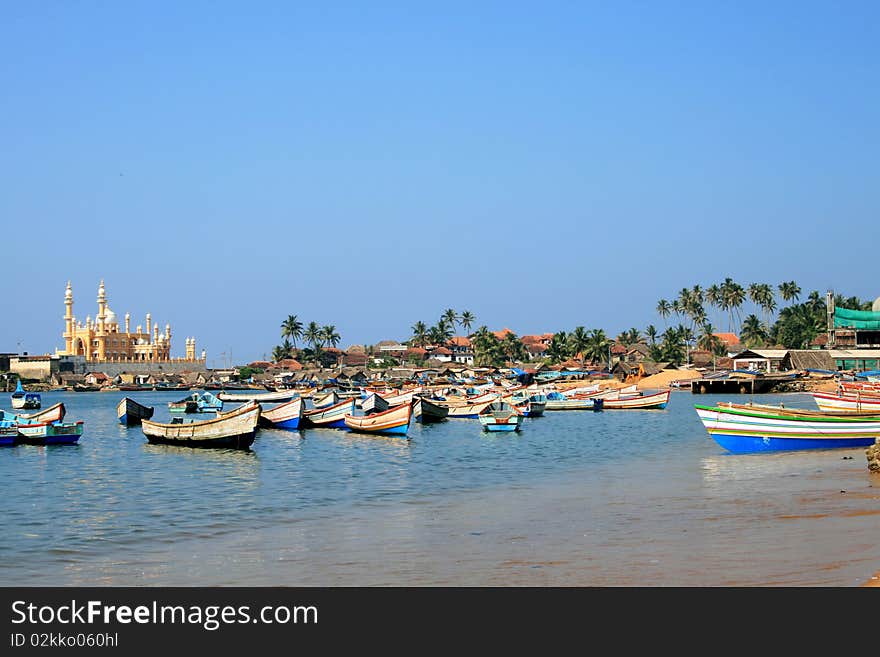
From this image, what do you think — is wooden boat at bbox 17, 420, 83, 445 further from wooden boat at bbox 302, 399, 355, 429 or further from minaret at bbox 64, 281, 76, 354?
minaret at bbox 64, 281, 76, 354

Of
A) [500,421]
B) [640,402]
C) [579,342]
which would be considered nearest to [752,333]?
[579,342]

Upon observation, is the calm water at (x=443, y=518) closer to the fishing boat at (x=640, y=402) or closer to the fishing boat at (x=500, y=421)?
the fishing boat at (x=500, y=421)

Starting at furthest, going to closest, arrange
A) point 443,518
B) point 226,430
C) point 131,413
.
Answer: point 131,413 < point 226,430 < point 443,518

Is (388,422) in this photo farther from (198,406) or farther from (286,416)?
(198,406)

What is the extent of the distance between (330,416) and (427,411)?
8282 millimetres

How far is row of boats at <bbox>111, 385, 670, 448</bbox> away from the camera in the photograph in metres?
40.4

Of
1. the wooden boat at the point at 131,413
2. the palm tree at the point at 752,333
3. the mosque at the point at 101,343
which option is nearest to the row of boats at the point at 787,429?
the wooden boat at the point at 131,413

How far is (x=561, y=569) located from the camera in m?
15.1

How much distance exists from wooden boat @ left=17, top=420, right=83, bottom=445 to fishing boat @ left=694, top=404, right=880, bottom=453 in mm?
28231

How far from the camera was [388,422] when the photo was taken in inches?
1843

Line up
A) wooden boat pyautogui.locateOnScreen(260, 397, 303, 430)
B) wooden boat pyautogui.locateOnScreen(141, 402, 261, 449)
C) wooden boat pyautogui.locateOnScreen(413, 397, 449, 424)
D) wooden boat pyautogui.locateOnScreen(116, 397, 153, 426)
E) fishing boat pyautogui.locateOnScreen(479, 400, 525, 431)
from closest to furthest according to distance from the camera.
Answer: wooden boat pyautogui.locateOnScreen(141, 402, 261, 449)
fishing boat pyautogui.locateOnScreen(479, 400, 525, 431)
wooden boat pyautogui.locateOnScreen(260, 397, 303, 430)
wooden boat pyautogui.locateOnScreen(413, 397, 449, 424)
wooden boat pyautogui.locateOnScreen(116, 397, 153, 426)

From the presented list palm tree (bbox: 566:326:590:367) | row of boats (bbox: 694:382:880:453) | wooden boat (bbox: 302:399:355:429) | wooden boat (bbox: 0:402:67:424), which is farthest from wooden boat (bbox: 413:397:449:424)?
palm tree (bbox: 566:326:590:367)

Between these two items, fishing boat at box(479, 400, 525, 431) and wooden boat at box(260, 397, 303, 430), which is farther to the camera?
wooden boat at box(260, 397, 303, 430)

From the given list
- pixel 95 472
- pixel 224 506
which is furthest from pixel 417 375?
pixel 224 506
